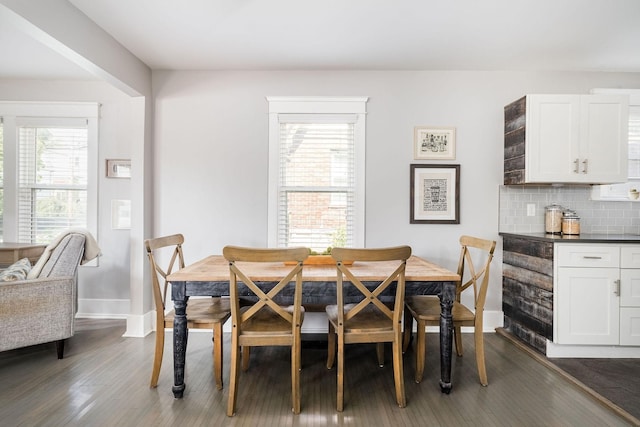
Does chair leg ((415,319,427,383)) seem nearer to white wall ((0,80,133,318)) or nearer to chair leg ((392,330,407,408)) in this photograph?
chair leg ((392,330,407,408))

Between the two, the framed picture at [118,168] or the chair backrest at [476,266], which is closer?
the chair backrest at [476,266]

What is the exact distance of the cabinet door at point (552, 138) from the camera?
2965 millimetres

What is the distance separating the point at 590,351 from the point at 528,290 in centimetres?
63

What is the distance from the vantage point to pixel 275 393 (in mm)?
2207

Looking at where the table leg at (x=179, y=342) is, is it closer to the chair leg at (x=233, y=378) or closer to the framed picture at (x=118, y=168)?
the chair leg at (x=233, y=378)

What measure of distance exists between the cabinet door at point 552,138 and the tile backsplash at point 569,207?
1.26 feet

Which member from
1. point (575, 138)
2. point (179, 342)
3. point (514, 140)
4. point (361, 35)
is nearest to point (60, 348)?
point (179, 342)

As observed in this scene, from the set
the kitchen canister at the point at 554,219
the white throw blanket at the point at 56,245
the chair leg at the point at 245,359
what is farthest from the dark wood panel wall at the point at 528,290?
the white throw blanket at the point at 56,245

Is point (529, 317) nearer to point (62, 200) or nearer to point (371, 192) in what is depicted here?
point (371, 192)

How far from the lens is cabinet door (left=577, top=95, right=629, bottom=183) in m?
2.96

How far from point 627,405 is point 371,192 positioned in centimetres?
237

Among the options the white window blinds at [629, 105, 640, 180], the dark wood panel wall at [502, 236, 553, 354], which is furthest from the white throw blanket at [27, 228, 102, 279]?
the white window blinds at [629, 105, 640, 180]

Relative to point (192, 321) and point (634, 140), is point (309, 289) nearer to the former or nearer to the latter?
point (192, 321)

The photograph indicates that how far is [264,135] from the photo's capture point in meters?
3.38
